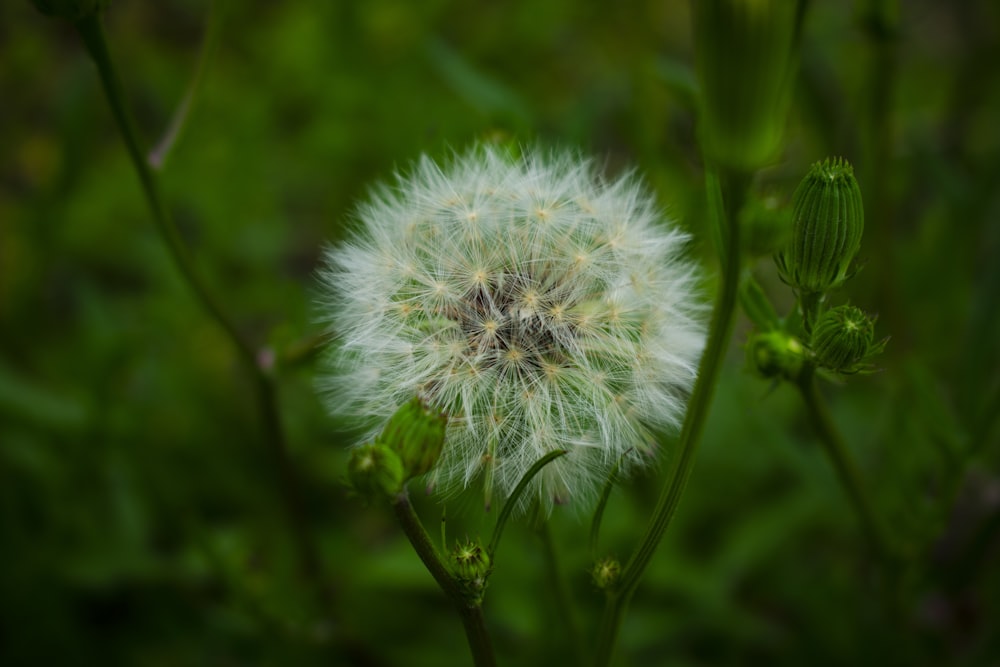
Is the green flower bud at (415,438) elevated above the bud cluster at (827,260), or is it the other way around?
the bud cluster at (827,260)

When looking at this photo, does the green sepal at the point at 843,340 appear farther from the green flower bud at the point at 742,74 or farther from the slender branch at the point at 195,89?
the slender branch at the point at 195,89

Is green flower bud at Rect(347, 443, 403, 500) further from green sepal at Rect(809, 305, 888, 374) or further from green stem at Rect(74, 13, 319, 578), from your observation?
green stem at Rect(74, 13, 319, 578)

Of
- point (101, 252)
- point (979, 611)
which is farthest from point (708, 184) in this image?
point (101, 252)

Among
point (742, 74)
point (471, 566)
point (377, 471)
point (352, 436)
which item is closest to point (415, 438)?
point (377, 471)

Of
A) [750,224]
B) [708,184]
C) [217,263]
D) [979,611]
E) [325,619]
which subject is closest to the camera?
[708,184]

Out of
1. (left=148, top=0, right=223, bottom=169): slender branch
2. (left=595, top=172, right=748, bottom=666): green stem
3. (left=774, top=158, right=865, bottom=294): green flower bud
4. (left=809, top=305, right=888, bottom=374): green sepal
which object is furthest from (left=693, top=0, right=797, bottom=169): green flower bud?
(left=148, top=0, right=223, bottom=169): slender branch

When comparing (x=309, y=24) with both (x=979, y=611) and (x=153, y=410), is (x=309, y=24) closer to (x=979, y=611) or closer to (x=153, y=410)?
(x=153, y=410)

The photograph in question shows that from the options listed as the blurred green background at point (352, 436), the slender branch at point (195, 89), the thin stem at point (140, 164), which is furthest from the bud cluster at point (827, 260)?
the slender branch at point (195, 89)
